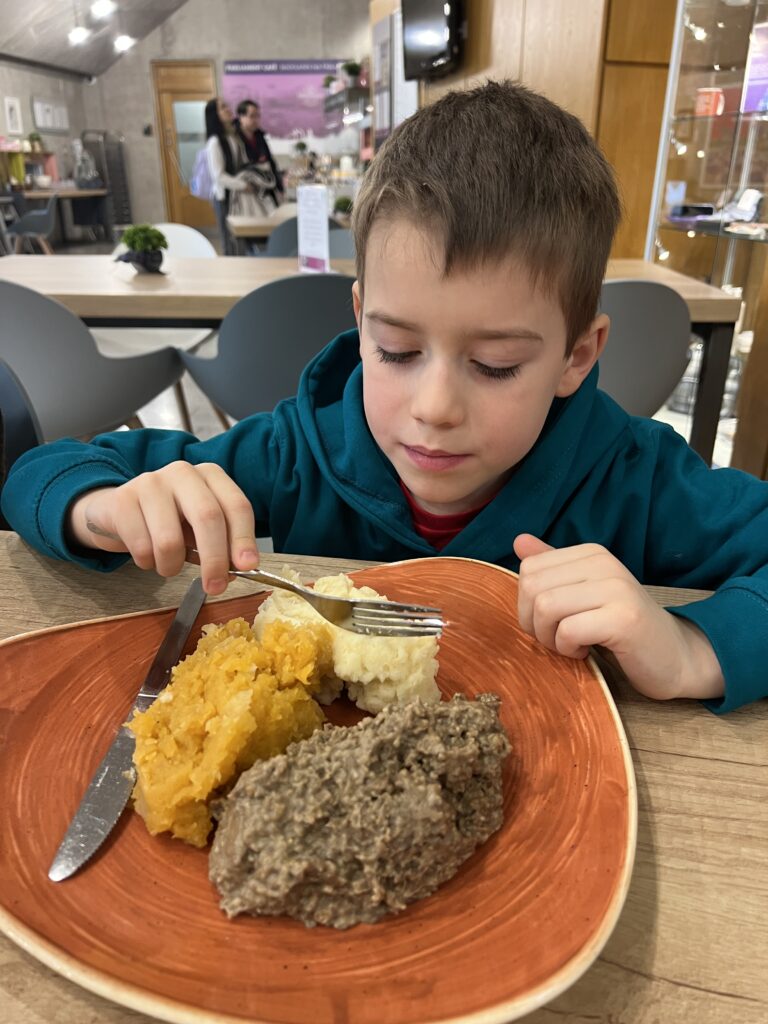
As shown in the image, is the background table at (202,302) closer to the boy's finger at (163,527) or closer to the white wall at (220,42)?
the boy's finger at (163,527)

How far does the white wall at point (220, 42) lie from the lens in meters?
13.4

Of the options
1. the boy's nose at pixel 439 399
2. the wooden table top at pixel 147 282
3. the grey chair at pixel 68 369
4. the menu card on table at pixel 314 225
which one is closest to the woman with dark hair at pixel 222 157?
the wooden table top at pixel 147 282

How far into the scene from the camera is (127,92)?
1440 cm

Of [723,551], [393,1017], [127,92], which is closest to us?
[393,1017]

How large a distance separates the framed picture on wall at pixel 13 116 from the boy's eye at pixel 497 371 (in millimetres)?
14455

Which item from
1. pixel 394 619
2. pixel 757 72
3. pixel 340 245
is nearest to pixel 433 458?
pixel 394 619

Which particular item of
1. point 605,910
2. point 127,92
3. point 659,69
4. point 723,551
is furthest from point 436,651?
point 127,92

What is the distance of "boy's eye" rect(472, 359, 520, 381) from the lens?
846 millimetres

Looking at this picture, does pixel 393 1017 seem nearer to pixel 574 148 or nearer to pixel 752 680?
pixel 752 680

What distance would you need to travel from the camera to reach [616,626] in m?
0.69

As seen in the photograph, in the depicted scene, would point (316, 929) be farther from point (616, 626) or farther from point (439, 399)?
point (439, 399)

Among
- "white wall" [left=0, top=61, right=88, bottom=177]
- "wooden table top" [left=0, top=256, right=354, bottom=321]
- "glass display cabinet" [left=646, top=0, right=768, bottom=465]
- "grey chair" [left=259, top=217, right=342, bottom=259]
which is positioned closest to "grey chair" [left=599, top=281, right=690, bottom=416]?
"glass display cabinet" [left=646, top=0, right=768, bottom=465]

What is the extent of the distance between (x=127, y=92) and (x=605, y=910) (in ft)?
56.7

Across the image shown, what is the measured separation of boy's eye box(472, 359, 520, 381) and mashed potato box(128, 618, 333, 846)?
0.36 metres
